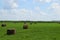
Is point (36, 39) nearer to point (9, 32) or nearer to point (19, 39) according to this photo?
point (19, 39)

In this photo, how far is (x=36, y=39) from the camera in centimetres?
1978

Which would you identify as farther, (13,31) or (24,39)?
(13,31)

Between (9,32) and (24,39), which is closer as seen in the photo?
(24,39)

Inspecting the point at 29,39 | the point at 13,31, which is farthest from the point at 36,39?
the point at 13,31

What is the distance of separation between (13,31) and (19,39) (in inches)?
241

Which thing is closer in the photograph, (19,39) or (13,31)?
(19,39)

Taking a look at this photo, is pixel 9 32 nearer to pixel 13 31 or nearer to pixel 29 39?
pixel 13 31

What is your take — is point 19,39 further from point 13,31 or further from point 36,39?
point 13,31

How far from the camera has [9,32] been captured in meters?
26.0

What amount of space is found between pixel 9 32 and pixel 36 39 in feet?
23.6

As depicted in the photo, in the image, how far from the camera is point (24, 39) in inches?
783

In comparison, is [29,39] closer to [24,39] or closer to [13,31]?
[24,39]

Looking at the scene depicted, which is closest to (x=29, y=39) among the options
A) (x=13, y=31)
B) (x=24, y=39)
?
(x=24, y=39)

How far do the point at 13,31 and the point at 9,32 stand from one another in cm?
62
